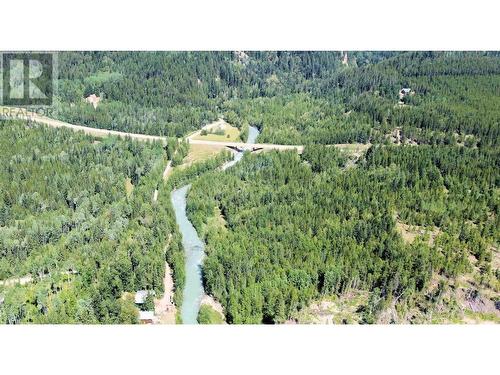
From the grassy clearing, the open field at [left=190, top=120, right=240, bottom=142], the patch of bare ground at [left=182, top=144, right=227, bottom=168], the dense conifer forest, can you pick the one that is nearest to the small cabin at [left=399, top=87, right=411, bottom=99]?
the dense conifer forest

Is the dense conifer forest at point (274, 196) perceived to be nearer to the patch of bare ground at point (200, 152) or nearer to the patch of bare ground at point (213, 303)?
the patch of bare ground at point (213, 303)

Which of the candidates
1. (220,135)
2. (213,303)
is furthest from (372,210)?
(220,135)

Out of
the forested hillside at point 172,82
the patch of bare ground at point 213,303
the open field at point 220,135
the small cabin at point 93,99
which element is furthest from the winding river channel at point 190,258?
the small cabin at point 93,99

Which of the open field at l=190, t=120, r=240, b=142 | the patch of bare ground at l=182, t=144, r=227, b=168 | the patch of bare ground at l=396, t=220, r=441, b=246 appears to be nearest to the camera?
the patch of bare ground at l=396, t=220, r=441, b=246

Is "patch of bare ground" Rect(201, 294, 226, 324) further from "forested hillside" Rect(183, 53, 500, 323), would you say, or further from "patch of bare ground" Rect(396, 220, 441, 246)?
"patch of bare ground" Rect(396, 220, 441, 246)

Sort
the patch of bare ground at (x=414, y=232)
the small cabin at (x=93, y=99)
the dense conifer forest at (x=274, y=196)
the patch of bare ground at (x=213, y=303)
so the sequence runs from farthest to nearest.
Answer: the small cabin at (x=93, y=99), the patch of bare ground at (x=414, y=232), the dense conifer forest at (x=274, y=196), the patch of bare ground at (x=213, y=303)

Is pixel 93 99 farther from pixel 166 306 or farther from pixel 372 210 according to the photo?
pixel 166 306
